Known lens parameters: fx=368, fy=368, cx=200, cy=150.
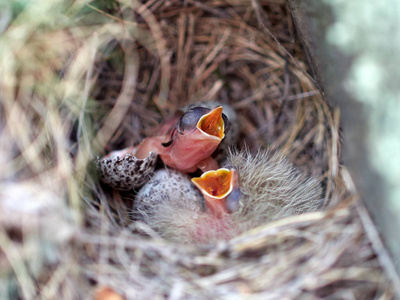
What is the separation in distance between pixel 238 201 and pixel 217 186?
0.13m

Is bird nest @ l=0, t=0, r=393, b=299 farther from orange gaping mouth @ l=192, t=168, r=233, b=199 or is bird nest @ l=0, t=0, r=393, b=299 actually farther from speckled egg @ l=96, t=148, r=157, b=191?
orange gaping mouth @ l=192, t=168, r=233, b=199

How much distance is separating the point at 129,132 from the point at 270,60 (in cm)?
77

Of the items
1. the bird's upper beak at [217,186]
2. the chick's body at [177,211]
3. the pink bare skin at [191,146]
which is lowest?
the chick's body at [177,211]

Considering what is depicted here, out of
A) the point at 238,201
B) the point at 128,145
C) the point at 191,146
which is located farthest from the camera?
the point at 128,145

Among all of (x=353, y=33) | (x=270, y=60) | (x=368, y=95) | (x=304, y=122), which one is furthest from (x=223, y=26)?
(x=368, y=95)

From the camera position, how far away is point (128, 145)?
67.8 inches

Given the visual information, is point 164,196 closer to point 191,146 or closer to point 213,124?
point 191,146

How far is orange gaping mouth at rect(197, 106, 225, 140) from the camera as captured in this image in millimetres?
1428

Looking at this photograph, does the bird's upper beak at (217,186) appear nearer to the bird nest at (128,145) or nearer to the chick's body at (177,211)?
the chick's body at (177,211)

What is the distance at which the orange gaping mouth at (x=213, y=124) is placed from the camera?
1428 mm

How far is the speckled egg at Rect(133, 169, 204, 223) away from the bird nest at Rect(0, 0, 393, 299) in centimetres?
9

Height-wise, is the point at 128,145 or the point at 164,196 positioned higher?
the point at 128,145

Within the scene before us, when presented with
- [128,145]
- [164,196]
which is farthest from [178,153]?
[128,145]

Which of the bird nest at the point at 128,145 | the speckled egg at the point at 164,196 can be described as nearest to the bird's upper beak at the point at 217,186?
the speckled egg at the point at 164,196
